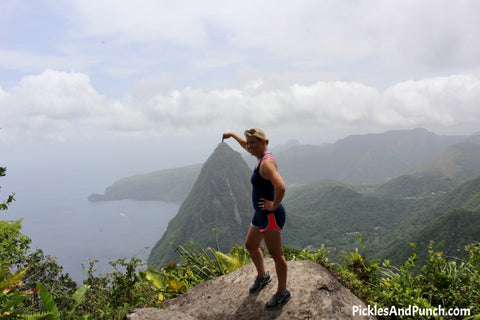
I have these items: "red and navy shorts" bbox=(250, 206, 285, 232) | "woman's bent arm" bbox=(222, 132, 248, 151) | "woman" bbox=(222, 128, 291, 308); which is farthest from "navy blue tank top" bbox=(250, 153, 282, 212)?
"woman's bent arm" bbox=(222, 132, 248, 151)

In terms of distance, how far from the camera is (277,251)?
3752mm

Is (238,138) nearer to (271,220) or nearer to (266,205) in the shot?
(266,205)

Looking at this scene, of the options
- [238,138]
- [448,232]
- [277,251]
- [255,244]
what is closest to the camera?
[277,251]

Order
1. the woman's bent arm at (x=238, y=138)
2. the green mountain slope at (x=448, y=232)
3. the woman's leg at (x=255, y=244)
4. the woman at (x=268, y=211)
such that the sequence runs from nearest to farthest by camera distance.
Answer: the woman at (x=268, y=211) < the woman's leg at (x=255, y=244) < the woman's bent arm at (x=238, y=138) < the green mountain slope at (x=448, y=232)

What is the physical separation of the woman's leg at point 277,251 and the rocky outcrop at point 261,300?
1.01 ft

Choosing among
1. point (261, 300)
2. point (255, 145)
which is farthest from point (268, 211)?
point (261, 300)

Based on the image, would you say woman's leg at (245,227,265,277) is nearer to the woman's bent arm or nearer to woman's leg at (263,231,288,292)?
woman's leg at (263,231,288,292)

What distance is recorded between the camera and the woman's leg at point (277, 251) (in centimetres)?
371

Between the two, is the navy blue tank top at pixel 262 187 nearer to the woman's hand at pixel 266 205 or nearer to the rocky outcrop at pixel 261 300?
the woman's hand at pixel 266 205

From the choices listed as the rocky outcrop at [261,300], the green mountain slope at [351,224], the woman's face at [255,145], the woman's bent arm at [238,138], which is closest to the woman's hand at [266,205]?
the woman's face at [255,145]

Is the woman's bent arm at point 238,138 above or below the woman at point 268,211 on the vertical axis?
above

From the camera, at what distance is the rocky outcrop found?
11.6 feet

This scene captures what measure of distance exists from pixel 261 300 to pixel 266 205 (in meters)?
1.51

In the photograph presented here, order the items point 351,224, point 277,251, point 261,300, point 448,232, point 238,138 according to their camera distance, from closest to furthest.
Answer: point 277,251 < point 261,300 < point 238,138 < point 448,232 < point 351,224
